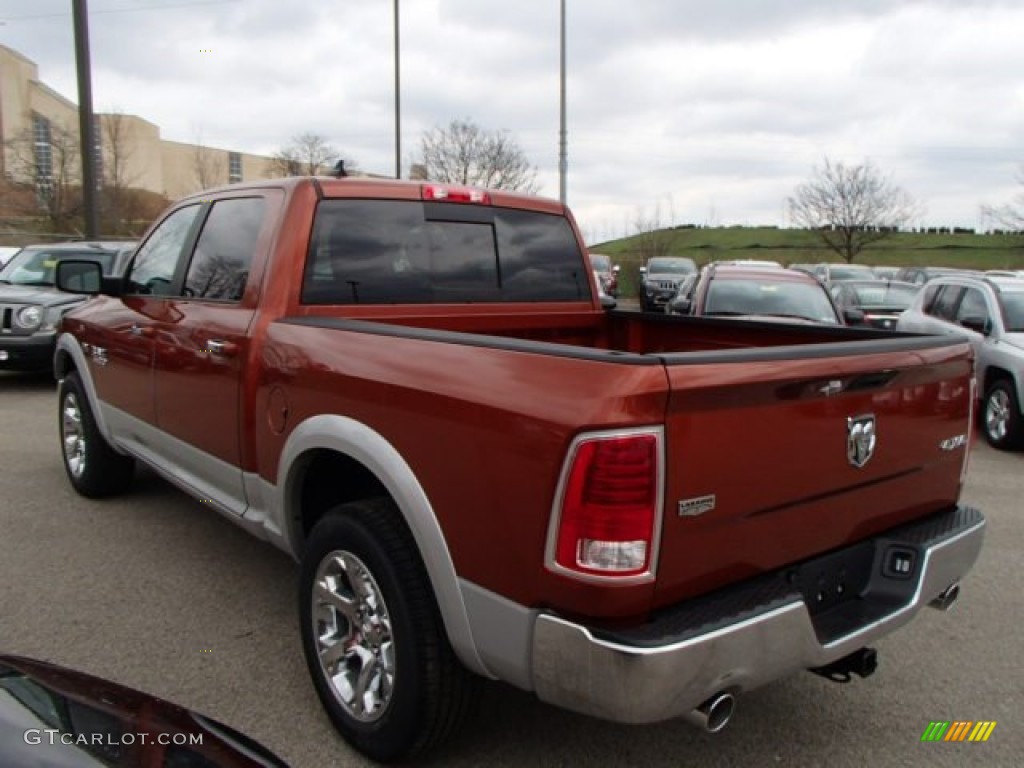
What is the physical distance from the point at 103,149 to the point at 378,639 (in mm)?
49143

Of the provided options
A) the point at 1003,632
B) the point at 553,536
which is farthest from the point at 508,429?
the point at 1003,632

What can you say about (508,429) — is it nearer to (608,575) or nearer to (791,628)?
(608,575)

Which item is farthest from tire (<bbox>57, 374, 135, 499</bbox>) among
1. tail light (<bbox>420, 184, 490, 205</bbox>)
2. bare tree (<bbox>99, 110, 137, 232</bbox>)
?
bare tree (<bbox>99, 110, 137, 232</bbox>)

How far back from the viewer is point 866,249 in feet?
210

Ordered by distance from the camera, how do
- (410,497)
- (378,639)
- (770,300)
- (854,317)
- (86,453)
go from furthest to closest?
1. (854,317)
2. (770,300)
3. (86,453)
4. (378,639)
5. (410,497)

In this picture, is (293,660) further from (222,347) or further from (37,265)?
(37,265)

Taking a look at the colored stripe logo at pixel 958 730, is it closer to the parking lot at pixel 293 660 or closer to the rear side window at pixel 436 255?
the parking lot at pixel 293 660

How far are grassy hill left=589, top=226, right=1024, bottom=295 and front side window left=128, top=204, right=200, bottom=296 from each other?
149 ft

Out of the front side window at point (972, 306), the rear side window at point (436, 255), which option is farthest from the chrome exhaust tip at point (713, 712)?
the front side window at point (972, 306)

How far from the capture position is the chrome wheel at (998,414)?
26.2 ft

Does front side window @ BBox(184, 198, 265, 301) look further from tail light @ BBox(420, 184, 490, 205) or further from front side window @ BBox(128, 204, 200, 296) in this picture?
tail light @ BBox(420, 184, 490, 205)

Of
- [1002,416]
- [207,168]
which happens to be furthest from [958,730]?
[207,168]

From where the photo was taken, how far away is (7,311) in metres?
9.94

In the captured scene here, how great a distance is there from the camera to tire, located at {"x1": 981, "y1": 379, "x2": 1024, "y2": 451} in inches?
309
